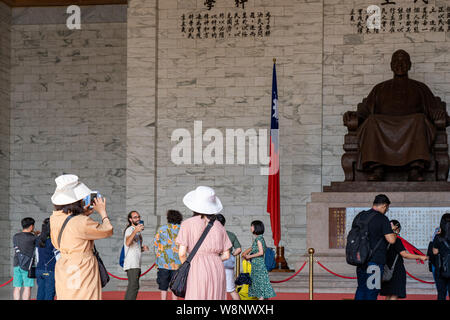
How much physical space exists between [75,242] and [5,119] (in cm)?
937

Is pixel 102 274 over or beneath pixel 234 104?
beneath

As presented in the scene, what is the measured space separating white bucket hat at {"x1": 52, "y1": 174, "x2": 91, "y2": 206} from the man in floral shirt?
8.05 ft

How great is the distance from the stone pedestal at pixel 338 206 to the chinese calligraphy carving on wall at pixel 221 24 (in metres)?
3.41

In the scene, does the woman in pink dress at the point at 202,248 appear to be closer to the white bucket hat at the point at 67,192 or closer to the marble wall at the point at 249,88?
the white bucket hat at the point at 67,192

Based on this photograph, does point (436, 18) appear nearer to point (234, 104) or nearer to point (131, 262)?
point (234, 104)

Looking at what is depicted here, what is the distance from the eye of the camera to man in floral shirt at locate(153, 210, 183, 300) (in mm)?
6519

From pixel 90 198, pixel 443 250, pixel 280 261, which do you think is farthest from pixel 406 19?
pixel 90 198

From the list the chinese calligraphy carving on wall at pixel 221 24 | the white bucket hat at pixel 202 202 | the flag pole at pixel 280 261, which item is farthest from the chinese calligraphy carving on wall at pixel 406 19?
the white bucket hat at pixel 202 202

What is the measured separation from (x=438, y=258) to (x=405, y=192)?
8.70 ft

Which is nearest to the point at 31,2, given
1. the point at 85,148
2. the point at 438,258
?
the point at 85,148

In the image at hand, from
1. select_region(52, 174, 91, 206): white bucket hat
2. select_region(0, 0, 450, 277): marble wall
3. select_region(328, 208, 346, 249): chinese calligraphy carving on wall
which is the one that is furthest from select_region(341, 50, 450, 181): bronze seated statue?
select_region(52, 174, 91, 206): white bucket hat

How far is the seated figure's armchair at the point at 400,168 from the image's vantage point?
30.5 ft

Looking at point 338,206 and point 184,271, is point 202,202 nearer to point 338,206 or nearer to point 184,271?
point 184,271

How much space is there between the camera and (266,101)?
1119cm
